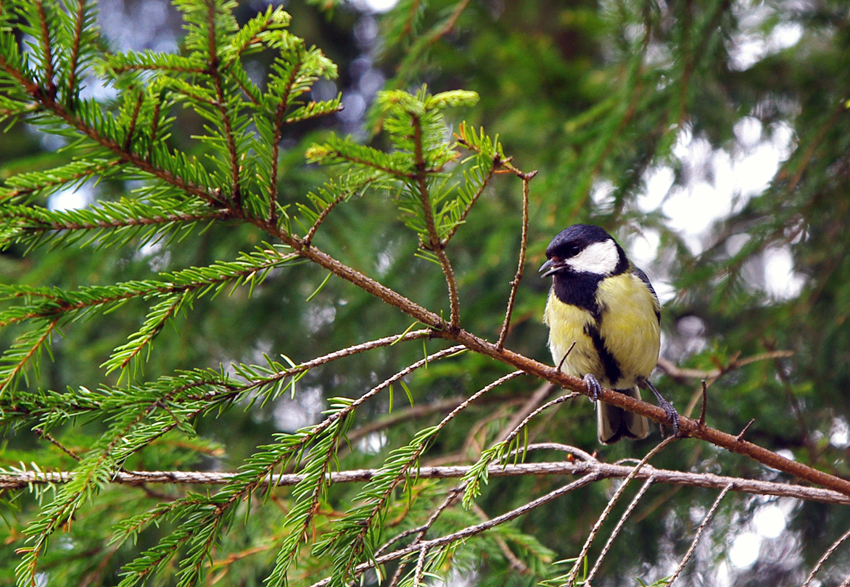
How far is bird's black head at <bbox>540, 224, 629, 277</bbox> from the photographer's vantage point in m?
2.59

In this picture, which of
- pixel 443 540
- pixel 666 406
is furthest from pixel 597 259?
pixel 443 540

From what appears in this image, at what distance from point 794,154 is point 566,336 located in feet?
4.45

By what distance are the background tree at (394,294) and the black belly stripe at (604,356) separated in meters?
0.32

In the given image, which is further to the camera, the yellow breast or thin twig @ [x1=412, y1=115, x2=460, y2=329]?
the yellow breast

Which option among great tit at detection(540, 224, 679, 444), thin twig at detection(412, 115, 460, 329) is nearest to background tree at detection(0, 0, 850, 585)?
thin twig at detection(412, 115, 460, 329)

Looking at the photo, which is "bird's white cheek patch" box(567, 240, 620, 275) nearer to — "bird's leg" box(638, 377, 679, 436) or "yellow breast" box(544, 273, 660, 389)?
"yellow breast" box(544, 273, 660, 389)

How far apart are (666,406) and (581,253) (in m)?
0.68

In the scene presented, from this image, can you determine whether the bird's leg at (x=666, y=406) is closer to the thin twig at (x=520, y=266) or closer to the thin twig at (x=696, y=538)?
the thin twig at (x=696, y=538)

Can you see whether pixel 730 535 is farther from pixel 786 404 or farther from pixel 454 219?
pixel 454 219

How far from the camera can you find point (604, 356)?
106 inches

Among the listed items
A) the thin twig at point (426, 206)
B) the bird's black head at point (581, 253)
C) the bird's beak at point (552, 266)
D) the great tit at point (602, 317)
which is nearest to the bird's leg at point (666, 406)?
the great tit at point (602, 317)

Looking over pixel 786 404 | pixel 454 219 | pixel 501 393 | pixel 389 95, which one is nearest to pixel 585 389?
pixel 454 219

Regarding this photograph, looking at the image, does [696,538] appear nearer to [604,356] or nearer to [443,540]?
[443,540]

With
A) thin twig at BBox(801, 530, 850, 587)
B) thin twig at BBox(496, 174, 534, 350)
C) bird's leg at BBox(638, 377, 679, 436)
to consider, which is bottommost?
bird's leg at BBox(638, 377, 679, 436)
